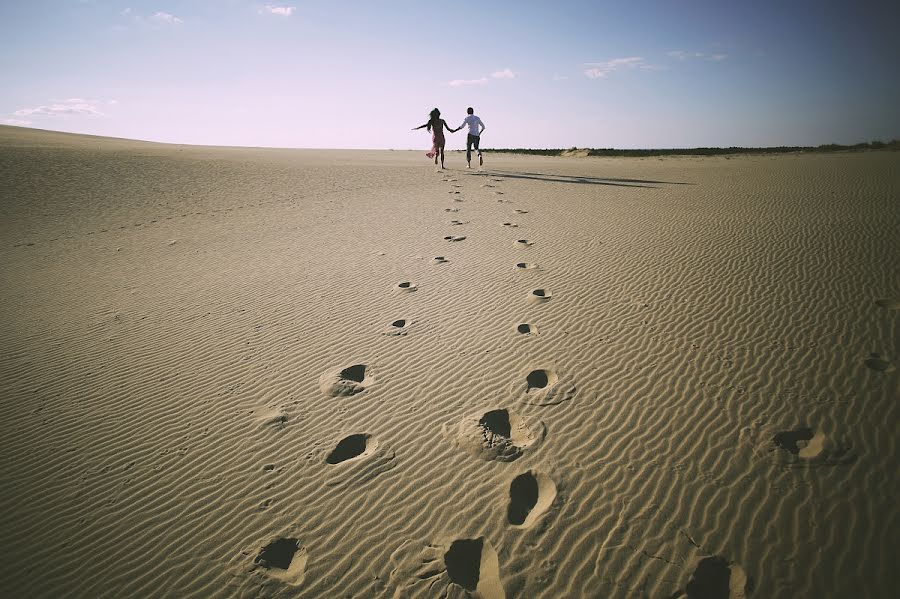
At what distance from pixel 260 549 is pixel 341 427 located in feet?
3.53

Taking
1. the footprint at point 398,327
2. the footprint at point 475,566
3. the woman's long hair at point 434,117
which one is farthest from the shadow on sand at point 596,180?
the footprint at point 475,566

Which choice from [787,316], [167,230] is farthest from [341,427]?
[167,230]

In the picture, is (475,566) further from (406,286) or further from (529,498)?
(406,286)

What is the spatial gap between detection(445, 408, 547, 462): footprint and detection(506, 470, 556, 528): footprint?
0.20 meters

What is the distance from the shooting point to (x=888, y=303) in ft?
15.1

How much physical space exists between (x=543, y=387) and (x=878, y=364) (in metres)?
3.26

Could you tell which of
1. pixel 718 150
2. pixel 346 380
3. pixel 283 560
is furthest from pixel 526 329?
pixel 718 150

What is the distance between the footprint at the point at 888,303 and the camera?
14.9 feet

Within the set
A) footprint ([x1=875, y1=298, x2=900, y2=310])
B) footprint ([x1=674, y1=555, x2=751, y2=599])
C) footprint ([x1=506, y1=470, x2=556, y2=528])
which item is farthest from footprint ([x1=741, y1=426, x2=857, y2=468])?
footprint ([x1=875, y1=298, x2=900, y2=310])

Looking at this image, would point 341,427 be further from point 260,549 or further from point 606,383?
point 606,383

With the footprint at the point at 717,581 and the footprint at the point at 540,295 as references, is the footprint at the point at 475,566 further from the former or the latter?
the footprint at the point at 540,295

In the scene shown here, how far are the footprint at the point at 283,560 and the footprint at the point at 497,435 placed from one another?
135cm

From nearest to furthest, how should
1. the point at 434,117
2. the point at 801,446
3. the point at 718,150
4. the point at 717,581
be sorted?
1. the point at 717,581
2. the point at 801,446
3. the point at 434,117
4. the point at 718,150

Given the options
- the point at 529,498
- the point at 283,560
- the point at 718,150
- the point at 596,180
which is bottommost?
the point at 283,560
